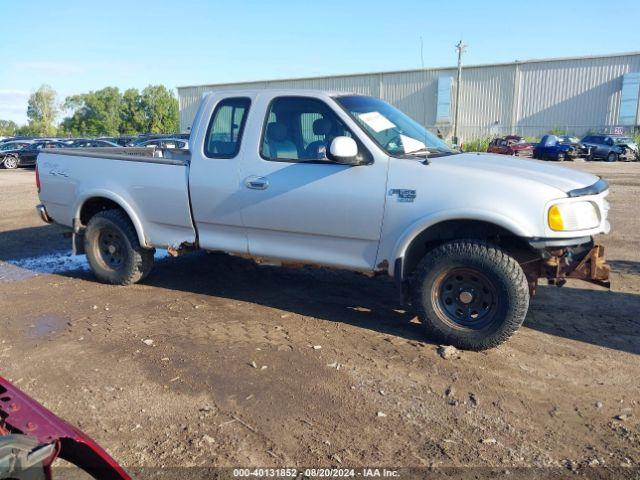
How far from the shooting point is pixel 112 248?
20.7 feet

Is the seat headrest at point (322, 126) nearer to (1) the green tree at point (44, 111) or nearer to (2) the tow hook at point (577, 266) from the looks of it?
(2) the tow hook at point (577, 266)

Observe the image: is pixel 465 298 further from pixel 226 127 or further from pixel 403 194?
pixel 226 127

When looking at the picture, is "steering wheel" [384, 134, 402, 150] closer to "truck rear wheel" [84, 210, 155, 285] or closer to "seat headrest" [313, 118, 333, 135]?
"seat headrest" [313, 118, 333, 135]

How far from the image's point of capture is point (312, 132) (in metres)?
5.02

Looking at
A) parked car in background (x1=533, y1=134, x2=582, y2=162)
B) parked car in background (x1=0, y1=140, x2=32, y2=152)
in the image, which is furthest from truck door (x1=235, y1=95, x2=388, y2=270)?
parked car in background (x1=533, y1=134, x2=582, y2=162)

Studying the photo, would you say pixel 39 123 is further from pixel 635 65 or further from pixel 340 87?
pixel 635 65

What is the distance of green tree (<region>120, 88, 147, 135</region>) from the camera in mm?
92375

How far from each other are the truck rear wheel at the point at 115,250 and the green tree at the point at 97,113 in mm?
97657

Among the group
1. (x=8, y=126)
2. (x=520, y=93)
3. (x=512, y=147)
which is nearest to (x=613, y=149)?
(x=512, y=147)

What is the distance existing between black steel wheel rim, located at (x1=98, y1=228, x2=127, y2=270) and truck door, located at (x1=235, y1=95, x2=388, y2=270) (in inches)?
68.9

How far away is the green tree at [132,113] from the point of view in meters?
92.4

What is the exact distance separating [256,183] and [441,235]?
1.68 metres

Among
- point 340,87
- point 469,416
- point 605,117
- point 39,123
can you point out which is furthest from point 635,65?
point 39,123

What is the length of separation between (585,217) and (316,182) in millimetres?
2111
